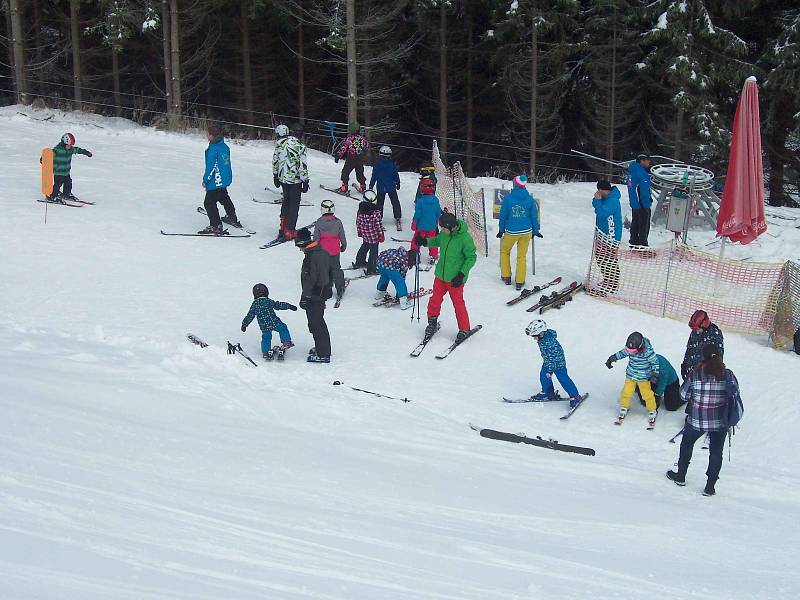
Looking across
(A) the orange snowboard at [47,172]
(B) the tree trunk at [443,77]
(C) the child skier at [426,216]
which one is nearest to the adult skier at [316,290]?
(C) the child skier at [426,216]

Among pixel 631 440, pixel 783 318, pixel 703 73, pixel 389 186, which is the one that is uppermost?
pixel 703 73

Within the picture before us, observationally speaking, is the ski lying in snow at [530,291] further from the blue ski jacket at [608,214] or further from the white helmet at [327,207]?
the white helmet at [327,207]

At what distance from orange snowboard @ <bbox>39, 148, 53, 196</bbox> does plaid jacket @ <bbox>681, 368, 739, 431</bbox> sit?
1144 centimetres

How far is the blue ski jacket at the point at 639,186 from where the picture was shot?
15188 mm

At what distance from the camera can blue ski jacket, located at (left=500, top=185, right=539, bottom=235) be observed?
13594mm

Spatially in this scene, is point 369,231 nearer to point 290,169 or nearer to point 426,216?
point 426,216

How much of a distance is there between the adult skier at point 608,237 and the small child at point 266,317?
199 inches

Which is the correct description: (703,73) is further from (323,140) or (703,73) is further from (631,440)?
(631,440)

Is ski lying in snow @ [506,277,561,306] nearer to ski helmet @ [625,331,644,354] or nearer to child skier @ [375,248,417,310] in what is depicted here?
child skier @ [375,248,417,310]

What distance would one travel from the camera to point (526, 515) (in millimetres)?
7609

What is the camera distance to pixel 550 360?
10.3m

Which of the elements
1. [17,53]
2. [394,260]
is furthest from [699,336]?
[17,53]

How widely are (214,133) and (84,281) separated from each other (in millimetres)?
3345

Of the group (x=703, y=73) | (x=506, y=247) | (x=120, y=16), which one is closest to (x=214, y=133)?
(x=506, y=247)
